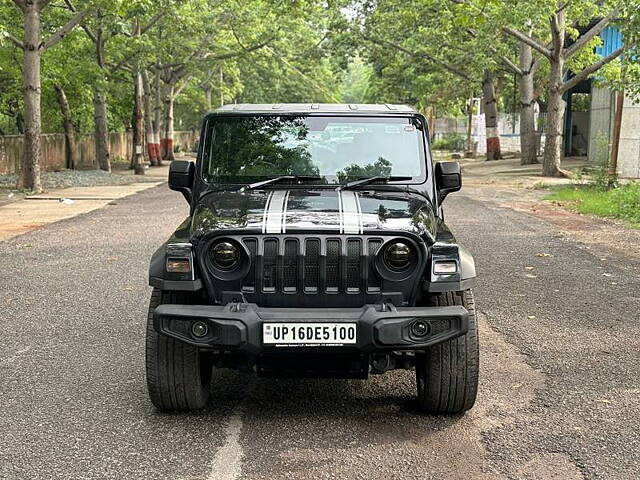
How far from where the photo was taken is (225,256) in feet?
15.6

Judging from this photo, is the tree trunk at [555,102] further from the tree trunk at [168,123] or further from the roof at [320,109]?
the tree trunk at [168,123]

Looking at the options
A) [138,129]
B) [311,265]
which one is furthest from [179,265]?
[138,129]

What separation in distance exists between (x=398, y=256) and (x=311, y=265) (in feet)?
1.51

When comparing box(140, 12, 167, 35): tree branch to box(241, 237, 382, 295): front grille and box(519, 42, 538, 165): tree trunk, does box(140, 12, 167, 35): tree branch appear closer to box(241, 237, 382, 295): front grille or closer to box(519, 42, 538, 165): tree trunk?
box(519, 42, 538, 165): tree trunk

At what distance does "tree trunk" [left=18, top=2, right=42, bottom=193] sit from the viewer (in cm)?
2109

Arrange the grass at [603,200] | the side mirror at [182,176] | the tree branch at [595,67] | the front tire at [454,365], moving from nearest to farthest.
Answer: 1. the front tire at [454,365]
2. the side mirror at [182,176]
3. the grass at [603,200]
4. the tree branch at [595,67]

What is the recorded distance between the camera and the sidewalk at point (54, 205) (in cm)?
1561

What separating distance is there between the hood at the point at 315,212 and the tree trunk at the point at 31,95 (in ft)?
56.6

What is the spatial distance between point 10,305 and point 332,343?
15.9 ft

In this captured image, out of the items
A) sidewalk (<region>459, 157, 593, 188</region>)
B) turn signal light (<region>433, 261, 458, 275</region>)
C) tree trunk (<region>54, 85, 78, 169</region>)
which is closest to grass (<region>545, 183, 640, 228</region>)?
sidewalk (<region>459, 157, 593, 188</region>)

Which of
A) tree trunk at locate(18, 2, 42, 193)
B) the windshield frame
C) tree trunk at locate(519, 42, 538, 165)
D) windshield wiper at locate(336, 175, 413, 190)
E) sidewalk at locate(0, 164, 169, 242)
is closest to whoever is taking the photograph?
windshield wiper at locate(336, 175, 413, 190)

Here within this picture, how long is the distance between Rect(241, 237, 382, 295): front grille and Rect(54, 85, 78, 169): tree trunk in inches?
1230

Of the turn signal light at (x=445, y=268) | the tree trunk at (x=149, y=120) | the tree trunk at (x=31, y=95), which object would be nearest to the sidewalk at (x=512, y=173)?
the tree trunk at (x=31, y=95)

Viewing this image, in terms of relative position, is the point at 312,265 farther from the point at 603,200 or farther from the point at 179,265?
the point at 603,200
